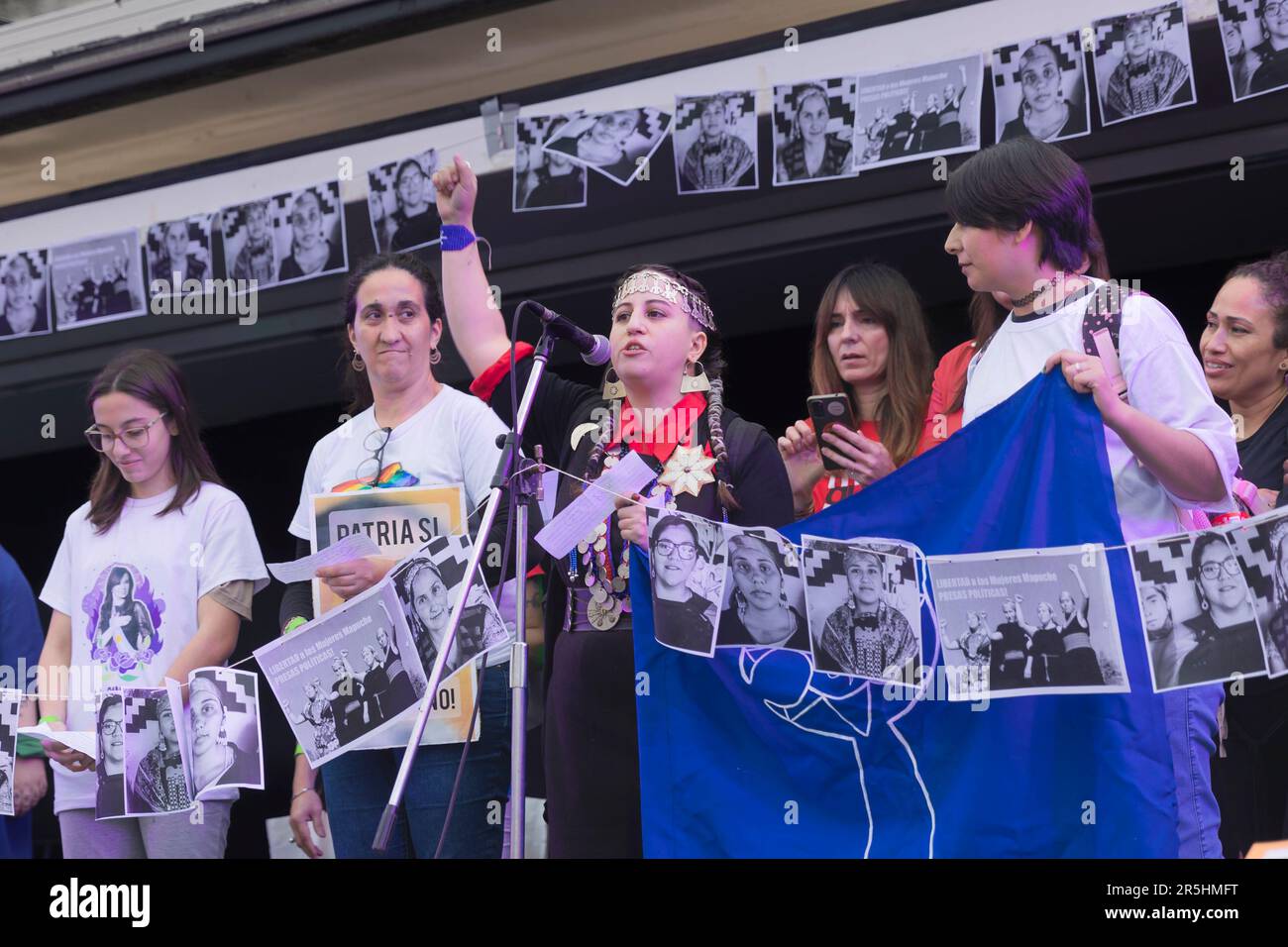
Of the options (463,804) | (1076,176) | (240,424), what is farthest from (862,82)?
(240,424)

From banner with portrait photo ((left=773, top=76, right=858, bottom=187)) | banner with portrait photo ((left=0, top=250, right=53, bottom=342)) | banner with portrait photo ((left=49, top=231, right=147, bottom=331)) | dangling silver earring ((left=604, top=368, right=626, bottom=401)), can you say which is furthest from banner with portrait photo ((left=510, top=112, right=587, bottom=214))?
banner with portrait photo ((left=0, top=250, right=53, bottom=342))

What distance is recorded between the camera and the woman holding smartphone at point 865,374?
3344 mm

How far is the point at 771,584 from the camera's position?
310 centimetres

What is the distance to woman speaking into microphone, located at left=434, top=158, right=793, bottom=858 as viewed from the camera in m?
3.12

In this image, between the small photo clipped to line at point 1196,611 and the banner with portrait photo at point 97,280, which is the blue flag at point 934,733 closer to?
the small photo clipped to line at point 1196,611

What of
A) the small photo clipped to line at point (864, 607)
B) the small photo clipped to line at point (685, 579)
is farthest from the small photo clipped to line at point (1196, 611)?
the small photo clipped to line at point (685, 579)

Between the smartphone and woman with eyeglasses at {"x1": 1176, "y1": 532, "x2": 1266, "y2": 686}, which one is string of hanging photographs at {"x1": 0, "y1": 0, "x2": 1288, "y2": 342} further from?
woman with eyeglasses at {"x1": 1176, "y1": 532, "x2": 1266, "y2": 686}

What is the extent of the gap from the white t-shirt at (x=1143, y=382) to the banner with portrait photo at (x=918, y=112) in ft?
3.43

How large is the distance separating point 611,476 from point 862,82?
156 centimetres

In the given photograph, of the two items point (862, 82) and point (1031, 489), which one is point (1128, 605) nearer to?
point (1031, 489)

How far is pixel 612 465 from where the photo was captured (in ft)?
10.5

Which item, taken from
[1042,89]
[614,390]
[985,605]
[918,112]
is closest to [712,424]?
[614,390]
